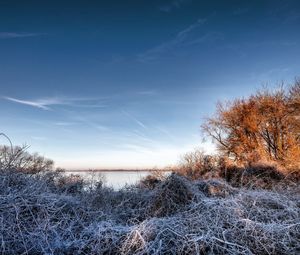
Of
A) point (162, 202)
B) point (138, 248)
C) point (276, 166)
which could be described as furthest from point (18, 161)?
point (276, 166)

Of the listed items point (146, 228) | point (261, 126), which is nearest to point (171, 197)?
point (146, 228)

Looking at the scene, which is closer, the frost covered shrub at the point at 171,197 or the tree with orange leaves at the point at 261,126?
the frost covered shrub at the point at 171,197

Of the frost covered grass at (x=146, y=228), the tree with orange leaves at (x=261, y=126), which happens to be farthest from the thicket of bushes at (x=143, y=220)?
the tree with orange leaves at (x=261, y=126)

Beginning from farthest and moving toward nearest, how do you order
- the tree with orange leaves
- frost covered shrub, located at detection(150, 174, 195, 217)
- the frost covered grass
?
the tree with orange leaves
frost covered shrub, located at detection(150, 174, 195, 217)
the frost covered grass

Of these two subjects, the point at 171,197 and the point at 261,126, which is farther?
the point at 261,126

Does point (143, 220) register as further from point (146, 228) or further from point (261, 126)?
point (261, 126)

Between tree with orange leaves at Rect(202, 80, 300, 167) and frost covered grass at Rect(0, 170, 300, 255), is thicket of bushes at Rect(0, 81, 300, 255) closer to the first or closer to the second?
frost covered grass at Rect(0, 170, 300, 255)

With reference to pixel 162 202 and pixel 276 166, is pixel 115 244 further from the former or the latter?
pixel 276 166

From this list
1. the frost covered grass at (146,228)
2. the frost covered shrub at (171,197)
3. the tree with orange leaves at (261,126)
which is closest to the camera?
the frost covered grass at (146,228)

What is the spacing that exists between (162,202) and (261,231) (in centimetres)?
298

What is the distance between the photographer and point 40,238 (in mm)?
5148

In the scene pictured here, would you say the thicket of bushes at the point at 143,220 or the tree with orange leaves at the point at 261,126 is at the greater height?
the tree with orange leaves at the point at 261,126

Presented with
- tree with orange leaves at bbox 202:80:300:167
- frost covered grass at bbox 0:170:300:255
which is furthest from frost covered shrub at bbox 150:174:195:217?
tree with orange leaves at bbox 202:80:300:167

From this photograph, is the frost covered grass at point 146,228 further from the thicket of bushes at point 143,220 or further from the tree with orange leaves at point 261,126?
the tree with orange leaves at point 261,126
